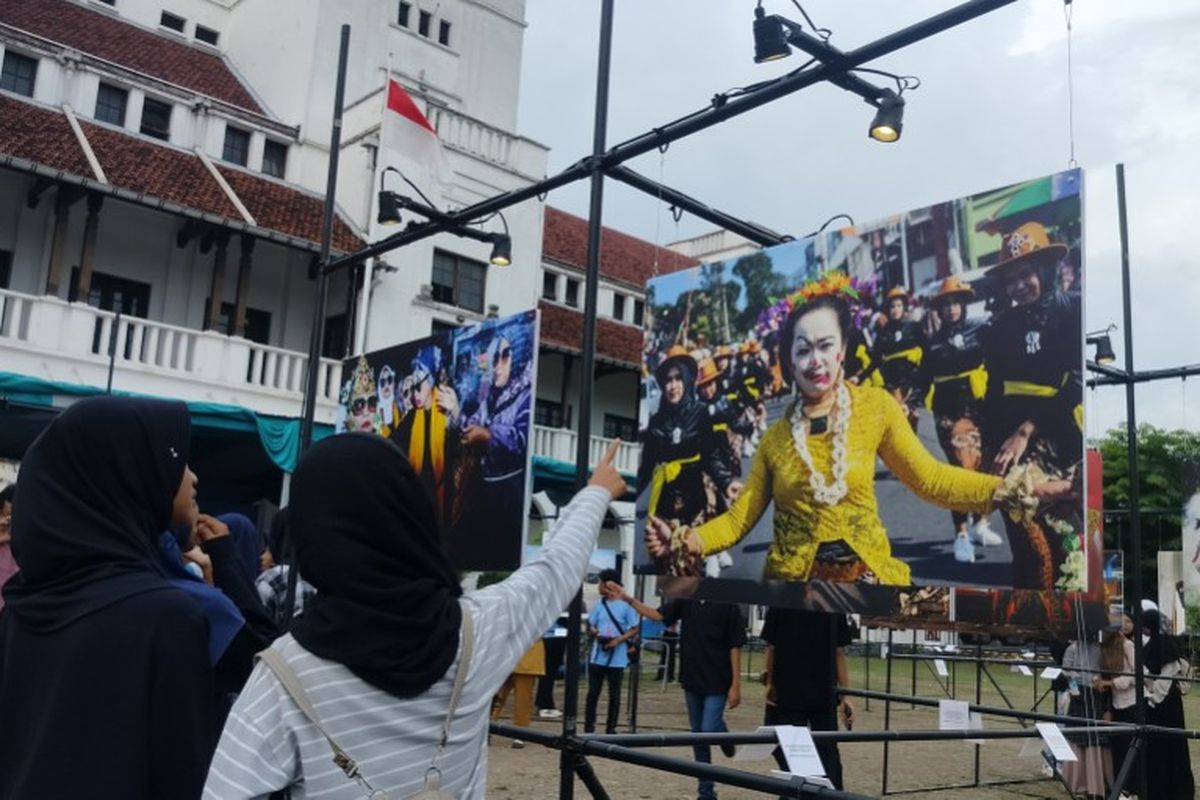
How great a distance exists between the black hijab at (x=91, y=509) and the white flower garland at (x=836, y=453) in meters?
2.77

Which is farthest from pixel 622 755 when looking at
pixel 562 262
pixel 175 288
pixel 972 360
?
pixel 562 262

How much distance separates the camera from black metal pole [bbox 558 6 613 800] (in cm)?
382

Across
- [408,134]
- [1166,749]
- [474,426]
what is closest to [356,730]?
[474,426]

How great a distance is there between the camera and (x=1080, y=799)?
9352mm

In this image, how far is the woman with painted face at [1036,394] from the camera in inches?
145

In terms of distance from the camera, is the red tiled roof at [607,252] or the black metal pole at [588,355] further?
the red tiled roof at [607,252]

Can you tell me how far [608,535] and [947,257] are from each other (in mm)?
25069

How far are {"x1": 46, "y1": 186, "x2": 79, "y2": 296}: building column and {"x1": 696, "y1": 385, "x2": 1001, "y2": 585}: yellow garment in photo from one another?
16.2 meters

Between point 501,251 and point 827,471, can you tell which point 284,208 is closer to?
point 501,251

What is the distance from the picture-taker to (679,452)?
5023 millimetres

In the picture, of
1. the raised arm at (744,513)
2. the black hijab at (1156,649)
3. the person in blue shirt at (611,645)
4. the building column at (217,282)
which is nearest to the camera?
the raised arm at (744,513)

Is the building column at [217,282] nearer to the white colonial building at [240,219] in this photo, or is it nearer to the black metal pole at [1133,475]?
the white colonial building at [240,219]

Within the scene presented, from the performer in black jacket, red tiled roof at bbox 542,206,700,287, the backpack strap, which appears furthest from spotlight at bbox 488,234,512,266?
red tiled roof at bbox 542,206,700,287

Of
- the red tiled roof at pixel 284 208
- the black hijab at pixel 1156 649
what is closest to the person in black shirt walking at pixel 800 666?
the black hijab at pixel 1156 649
